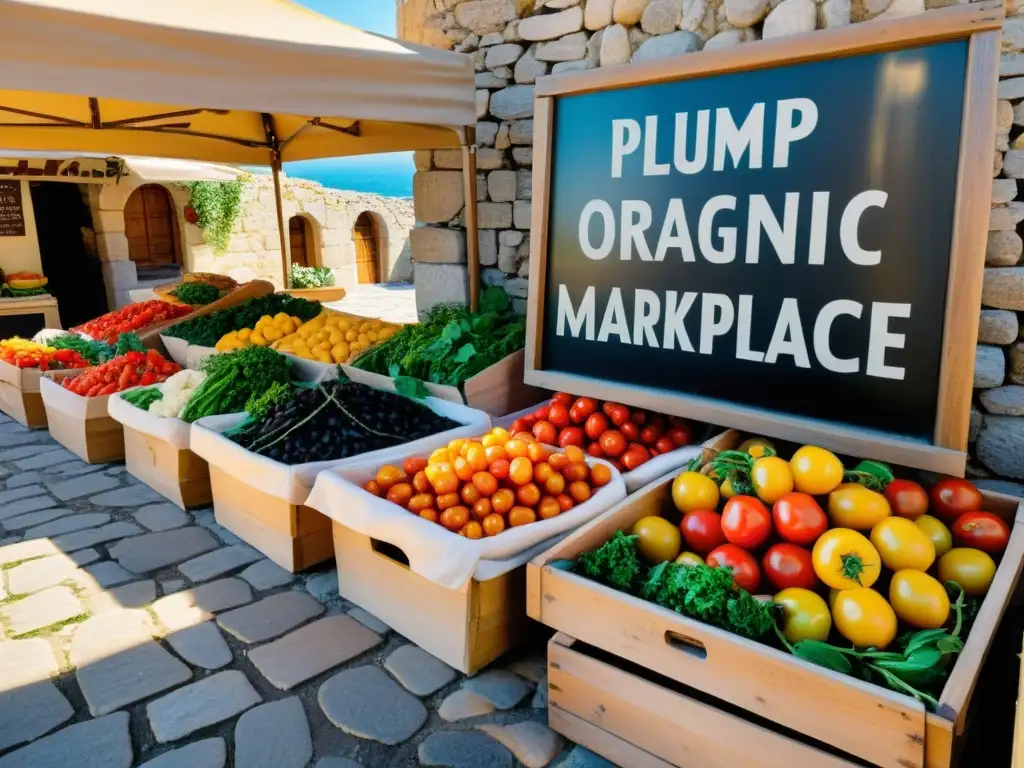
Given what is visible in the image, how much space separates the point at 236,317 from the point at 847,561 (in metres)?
5.08

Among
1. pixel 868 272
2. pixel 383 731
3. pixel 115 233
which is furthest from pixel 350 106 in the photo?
pixel 115 233

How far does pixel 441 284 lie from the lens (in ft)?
16.1

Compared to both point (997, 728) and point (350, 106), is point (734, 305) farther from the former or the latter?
point (350, 106)

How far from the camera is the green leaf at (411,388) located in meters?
3.74

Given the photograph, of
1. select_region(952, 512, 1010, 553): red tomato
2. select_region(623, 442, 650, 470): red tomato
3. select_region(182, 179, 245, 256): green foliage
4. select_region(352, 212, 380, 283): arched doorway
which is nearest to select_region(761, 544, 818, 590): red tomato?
select_region(952, 512, 1010, 553): red tomato

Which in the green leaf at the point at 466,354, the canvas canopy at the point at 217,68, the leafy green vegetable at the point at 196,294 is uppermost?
the canvas canopy at the point at 217,68

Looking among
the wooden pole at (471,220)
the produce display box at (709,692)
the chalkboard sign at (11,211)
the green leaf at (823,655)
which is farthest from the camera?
the chalkboard sign at (11,211)

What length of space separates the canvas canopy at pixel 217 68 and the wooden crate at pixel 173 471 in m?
1.72

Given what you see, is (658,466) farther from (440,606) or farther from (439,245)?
(439,245)

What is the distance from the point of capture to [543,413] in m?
3.35

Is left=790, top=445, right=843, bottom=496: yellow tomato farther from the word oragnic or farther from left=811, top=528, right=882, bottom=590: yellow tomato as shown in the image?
the word oragnic

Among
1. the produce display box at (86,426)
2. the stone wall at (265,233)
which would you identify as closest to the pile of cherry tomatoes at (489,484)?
the produce display box at (86,426)

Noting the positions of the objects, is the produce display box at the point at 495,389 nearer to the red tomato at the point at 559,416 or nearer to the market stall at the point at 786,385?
the red tomato at the point at 559,416

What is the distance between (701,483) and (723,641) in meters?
0.69
